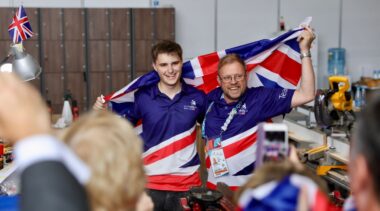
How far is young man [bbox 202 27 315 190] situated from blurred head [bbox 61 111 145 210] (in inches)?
65.2

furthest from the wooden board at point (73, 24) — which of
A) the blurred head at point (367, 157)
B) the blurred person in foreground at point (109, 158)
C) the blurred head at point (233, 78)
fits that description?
the blurred head at point (367, 157)

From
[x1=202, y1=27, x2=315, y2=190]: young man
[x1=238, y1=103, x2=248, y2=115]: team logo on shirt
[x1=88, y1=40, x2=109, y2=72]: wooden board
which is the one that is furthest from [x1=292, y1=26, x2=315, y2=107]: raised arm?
[x1=88, y1=40, x2=109, y2=72]: wooden board

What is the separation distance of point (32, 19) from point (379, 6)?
609cm

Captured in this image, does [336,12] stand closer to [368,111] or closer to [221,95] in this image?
[221,95]

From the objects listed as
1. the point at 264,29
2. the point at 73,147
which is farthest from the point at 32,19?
the point at 73,147

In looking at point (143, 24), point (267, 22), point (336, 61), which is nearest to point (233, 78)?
point (143, 24)

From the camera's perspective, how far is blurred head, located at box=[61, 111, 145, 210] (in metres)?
0.94

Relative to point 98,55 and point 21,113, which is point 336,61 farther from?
point 21,113

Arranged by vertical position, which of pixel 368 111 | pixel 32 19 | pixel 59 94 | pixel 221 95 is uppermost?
pixel 32 19

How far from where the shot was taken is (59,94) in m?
7.65

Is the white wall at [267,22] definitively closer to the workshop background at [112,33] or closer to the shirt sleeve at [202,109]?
the workshop background at [112,33]

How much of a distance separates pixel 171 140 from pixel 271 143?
1424mm

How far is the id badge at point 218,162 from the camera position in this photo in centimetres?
265

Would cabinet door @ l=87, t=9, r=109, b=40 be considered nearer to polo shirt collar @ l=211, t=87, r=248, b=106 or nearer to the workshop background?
the workshop background
